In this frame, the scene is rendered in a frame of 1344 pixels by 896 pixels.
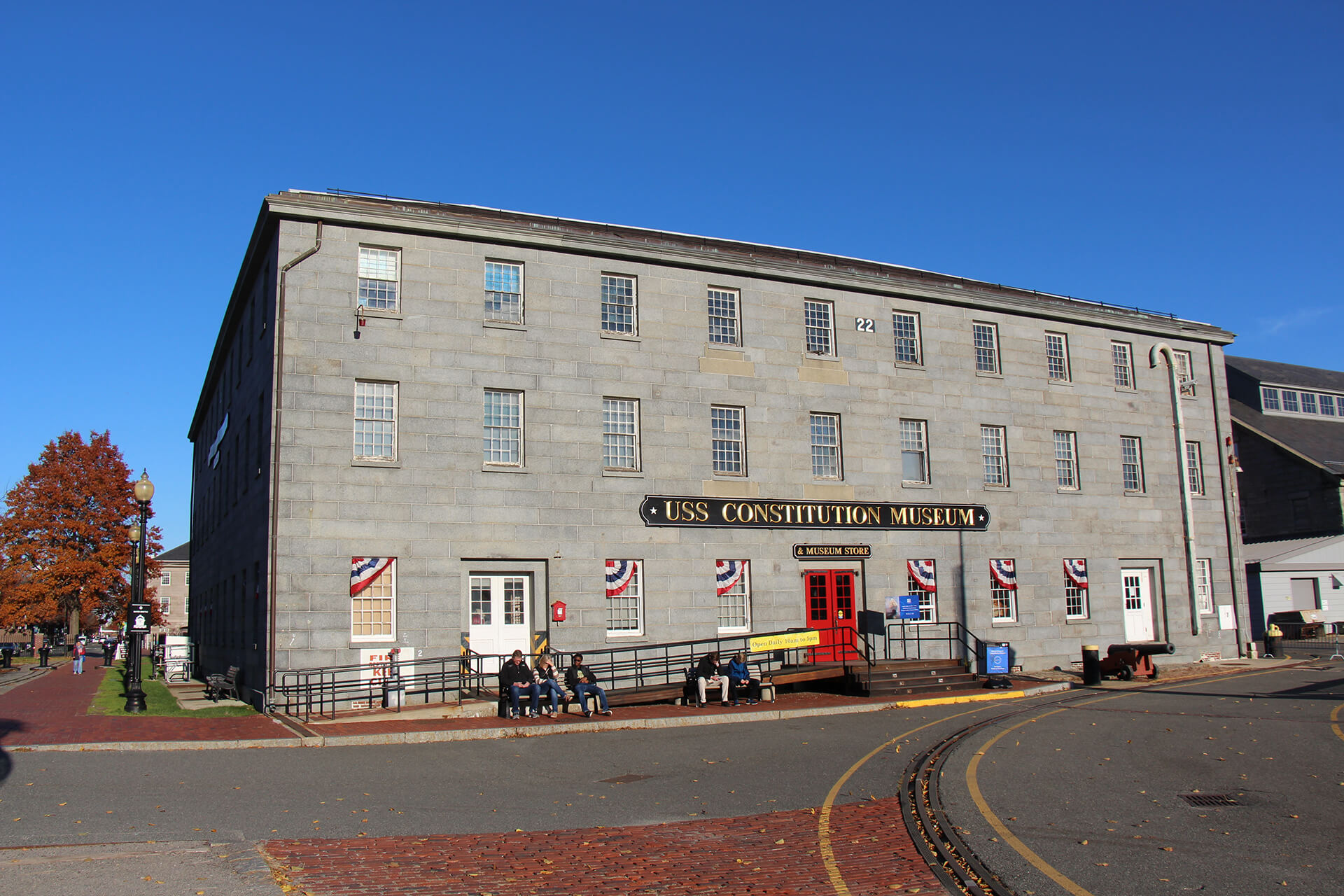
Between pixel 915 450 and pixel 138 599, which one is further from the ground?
pixel 915 450

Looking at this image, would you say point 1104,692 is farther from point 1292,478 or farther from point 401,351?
point 1292,478

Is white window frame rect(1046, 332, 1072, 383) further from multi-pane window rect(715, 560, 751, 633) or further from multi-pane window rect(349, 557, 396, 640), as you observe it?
multi-pane window rect(349, 557, 396, 640)

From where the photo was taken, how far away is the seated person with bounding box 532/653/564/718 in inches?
798

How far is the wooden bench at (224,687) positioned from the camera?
24.5 m

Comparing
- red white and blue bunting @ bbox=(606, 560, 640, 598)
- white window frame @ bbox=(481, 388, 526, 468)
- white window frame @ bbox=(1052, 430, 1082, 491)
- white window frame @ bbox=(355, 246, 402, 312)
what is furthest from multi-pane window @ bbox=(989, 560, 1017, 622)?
white window frame @ bbox=(355, 246, 402, 312)

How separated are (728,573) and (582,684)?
6311 millimetres

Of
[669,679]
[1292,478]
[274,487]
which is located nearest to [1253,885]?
[669,679]

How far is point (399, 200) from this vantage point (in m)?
24.6

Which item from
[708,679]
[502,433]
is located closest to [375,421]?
[502,433]

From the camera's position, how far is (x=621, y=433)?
25500 millimetres

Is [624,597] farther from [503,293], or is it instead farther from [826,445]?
[503,293]

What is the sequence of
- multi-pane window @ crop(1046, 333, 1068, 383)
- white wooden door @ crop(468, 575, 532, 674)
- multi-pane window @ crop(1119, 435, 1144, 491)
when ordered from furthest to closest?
multi-pane window @ crop(1119, 435, 1144, 491)
multi-pane window @ crop(1046, 333, 1068, 383)
white wooden door @ crop(468, 575, 532, 674)

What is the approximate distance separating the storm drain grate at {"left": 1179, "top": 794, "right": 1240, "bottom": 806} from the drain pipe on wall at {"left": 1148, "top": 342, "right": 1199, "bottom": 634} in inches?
814

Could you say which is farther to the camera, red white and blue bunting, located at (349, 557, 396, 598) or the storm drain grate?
red white and blue bunting, located at (349, 557, 396, 598)
